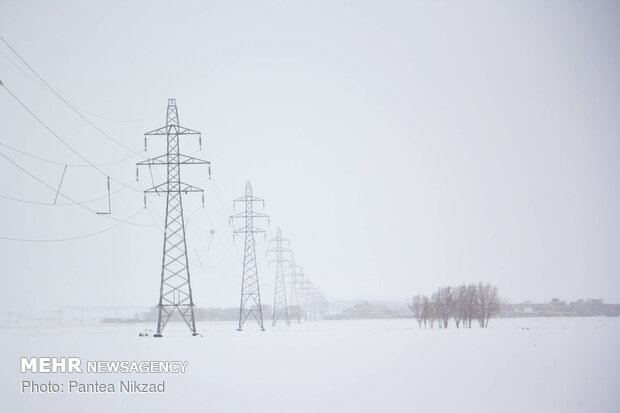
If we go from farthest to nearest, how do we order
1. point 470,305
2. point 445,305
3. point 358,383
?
point 445,305 < point 470,305 < point 358,383

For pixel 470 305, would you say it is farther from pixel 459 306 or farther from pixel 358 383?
pixel 358 383

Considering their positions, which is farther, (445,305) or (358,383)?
(445,305)

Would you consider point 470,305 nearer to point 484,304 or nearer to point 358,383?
point 484,304

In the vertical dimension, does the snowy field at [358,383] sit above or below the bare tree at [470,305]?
above

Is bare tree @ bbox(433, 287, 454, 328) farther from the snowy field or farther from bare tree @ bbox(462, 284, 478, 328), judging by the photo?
the snowy field

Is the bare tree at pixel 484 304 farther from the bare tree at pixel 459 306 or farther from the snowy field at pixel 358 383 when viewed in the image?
the snowy field at pixel 358 383

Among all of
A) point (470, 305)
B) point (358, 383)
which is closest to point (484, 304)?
point (470, 305)

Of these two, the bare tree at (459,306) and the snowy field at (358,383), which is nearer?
the snowy field at (358,383)

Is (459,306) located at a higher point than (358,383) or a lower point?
lower

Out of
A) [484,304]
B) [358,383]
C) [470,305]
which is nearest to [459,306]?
[470,305]

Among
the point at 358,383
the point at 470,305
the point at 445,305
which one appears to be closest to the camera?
the point at 358,383

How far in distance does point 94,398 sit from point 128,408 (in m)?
1.95

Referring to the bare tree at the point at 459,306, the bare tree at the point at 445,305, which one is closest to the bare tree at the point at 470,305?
the bare tree at the point at 459,306

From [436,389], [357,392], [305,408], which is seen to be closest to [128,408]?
[305,408]
